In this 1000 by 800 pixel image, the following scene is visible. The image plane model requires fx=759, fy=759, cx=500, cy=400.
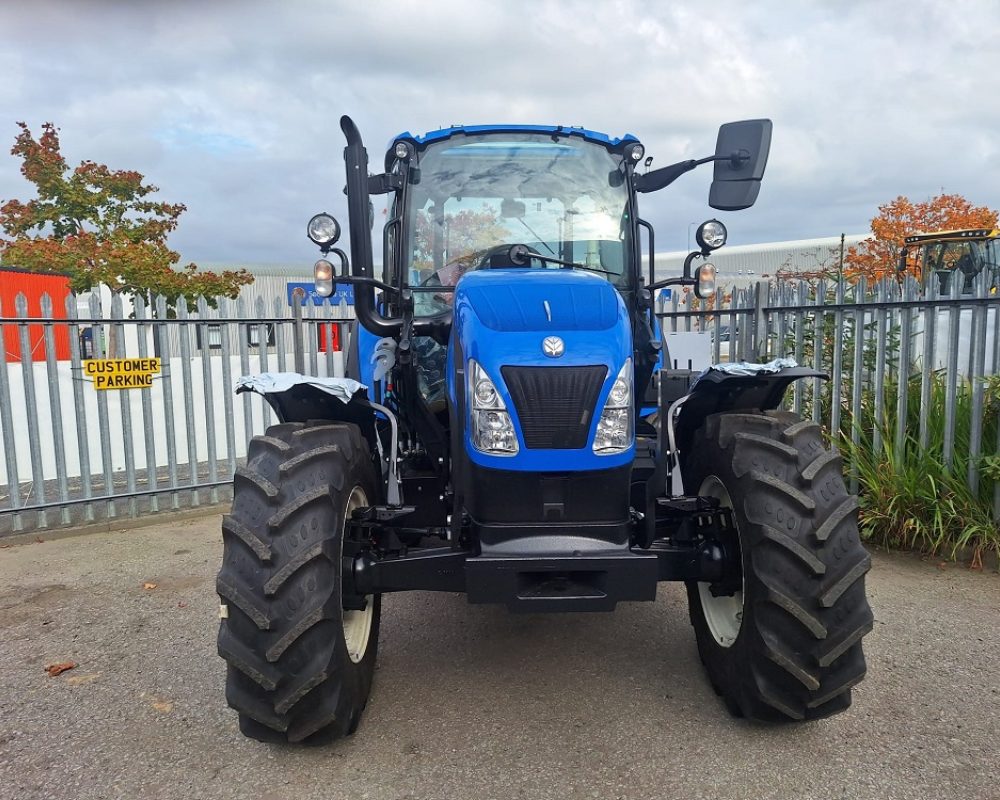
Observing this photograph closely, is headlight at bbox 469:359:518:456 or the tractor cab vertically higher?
the tractor cab

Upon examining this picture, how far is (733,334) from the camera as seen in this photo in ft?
22.7

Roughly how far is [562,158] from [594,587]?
2.33 m

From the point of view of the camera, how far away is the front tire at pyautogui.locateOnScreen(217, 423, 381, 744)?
2.68 m

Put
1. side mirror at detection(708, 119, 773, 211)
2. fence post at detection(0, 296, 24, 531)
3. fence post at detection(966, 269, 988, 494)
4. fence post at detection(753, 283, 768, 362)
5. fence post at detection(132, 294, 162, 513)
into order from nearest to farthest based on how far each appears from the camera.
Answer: side mirror at detection(708, 119, 773, 211), fence post at detection(966, 269, 988, 494), fence post at detection(0, 296, 24, 531), fence post at detection(132, 294, 162, 513), fence post at detection(753, 283, 768, 362)

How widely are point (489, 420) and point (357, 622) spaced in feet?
3.78

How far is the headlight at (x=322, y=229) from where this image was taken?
369 centimetres

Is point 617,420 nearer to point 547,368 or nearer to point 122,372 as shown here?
point 547,368

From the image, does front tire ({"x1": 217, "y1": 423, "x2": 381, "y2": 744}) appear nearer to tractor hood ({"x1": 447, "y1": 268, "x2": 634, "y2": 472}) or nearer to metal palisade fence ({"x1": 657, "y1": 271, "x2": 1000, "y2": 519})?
tractor hood ({"x1": 447, "y1": 268, "x2": 634, "y2": 472})

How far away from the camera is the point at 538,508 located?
2818 mm

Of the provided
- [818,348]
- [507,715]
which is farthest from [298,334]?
[507,715]

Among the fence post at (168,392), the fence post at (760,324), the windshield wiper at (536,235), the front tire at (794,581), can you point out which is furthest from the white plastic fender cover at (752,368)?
the fence post at (168,392)

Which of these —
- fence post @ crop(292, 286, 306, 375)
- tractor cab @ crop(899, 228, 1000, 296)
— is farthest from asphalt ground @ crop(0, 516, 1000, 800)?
tractor cab @ crop(899, 228, 1000, 296)

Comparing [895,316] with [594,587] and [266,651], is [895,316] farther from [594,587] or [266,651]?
[266,651]

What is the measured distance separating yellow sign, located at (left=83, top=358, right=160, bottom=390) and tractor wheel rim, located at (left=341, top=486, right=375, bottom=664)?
13.6ft
